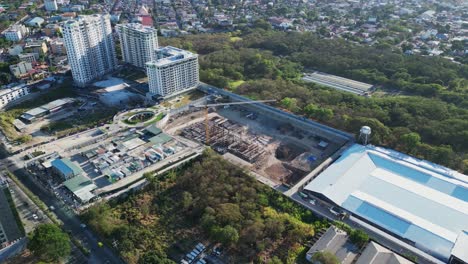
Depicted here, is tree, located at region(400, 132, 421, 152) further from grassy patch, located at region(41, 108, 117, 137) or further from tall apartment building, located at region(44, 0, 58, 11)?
tall apartment building, located at region(44, 0, 58, 11)

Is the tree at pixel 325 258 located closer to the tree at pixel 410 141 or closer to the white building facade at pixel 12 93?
the tree at pixel 410 141

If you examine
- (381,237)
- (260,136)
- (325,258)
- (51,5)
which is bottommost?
(260,136)

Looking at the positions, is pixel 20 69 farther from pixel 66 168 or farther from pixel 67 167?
pixel 66 168

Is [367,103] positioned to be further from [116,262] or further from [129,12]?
[129,12]

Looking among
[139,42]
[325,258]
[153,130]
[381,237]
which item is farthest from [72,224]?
[139,42]

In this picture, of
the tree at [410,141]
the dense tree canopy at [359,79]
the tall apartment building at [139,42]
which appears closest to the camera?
the tree at [410,141]

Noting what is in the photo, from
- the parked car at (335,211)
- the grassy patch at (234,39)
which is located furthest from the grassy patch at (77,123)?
the grassy patch at (234,39)
